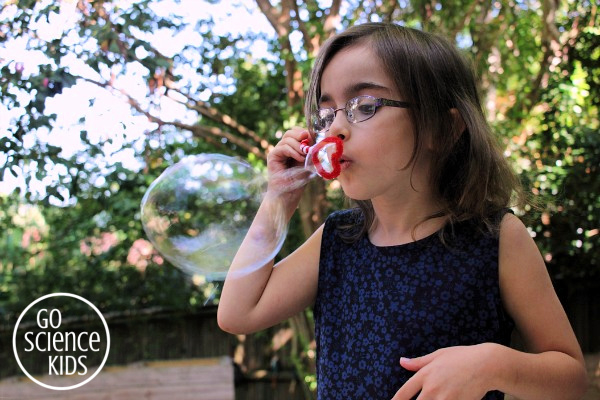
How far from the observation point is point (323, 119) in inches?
44.7

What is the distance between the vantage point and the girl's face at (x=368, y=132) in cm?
107

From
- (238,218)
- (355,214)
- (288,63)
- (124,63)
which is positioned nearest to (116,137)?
(124,63)

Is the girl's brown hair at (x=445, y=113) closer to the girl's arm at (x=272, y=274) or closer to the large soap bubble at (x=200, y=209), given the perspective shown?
the girl's arm at (x=272, y=274)

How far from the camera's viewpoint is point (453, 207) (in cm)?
118

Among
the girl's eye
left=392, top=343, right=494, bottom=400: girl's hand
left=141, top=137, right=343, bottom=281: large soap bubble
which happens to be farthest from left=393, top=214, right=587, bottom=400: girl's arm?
left=141, top=137, right=343, bottom=281: large soap bubble

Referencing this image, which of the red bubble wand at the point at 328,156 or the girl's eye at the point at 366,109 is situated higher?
the girl's eye at the point at 366,109

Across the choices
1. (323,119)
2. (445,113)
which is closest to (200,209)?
(323,119)

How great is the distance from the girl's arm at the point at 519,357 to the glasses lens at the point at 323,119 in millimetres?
321

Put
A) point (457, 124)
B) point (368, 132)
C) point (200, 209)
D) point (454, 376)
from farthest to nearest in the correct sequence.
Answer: point (200, 209)
point (457, 124)
point (368, 132)
point (454, 376)

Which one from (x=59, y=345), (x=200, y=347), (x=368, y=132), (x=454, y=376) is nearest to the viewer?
(x=454, y=376)

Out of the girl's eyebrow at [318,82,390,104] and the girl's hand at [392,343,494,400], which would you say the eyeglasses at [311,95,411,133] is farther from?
the girl's hand at [392,343,494,400]

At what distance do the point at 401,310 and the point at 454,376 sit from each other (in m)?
0.21

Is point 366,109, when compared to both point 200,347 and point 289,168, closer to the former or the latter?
point 289,168

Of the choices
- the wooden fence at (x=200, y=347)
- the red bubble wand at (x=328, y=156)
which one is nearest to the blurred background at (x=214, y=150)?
the wooden fence at (x=200, y=347)
